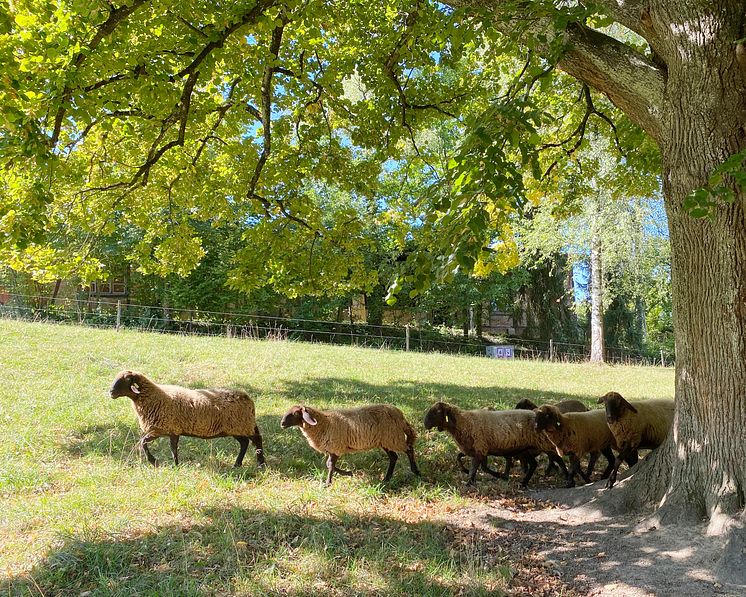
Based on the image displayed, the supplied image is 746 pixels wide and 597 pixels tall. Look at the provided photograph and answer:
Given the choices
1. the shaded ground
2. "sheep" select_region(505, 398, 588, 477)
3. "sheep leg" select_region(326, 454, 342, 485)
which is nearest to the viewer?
the shaded ground

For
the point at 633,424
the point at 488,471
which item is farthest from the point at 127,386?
the point at 633,424

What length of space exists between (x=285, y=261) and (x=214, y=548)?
579 centimetres

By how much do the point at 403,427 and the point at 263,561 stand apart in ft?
9.48

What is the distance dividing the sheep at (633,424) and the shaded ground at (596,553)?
1.33 m

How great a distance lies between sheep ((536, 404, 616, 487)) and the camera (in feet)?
21.8

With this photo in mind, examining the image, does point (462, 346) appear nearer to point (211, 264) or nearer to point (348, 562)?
point (211, 264)

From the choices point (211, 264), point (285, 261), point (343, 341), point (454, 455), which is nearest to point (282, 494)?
point (454, 455)

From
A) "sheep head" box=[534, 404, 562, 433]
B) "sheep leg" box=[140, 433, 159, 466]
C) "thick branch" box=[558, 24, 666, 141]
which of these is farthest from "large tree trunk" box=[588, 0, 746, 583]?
"sheep leg" box=[140, 433, 159, 466]

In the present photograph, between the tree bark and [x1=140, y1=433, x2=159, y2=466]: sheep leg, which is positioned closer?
the tree bark

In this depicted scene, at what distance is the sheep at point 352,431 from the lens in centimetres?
649

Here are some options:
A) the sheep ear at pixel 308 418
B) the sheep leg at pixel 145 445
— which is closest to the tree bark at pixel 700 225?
the sheep ear at pixel 308 418

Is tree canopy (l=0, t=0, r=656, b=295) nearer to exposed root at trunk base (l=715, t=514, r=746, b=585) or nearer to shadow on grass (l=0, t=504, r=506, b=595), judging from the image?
shadow on grass (l=0, t=504, r=506, b=595)

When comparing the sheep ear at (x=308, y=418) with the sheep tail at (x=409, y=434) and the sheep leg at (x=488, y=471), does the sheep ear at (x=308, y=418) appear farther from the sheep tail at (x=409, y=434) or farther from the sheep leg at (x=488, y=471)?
the sheep leg at (x=488, y=471)

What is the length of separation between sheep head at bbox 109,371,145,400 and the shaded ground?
4295 mm
